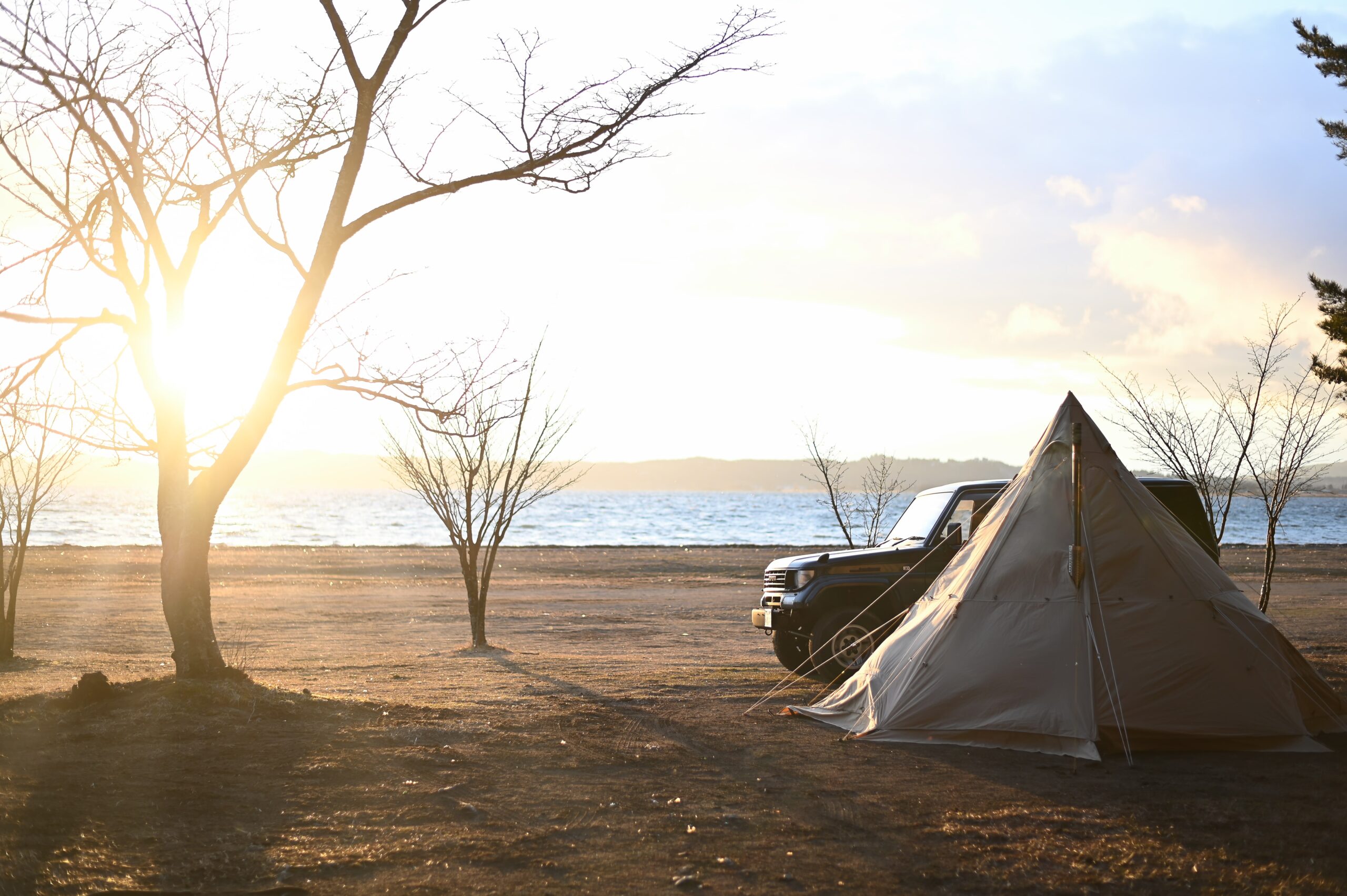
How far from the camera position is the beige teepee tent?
25.1 feet

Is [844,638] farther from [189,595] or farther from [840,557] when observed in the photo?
[189,595]

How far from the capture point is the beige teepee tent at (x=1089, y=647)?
7.66 metres

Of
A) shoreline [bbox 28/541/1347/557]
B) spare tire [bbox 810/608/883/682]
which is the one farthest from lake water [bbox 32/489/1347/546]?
spare tire [bbox 810/608/883/682]

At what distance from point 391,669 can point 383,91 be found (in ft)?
25.2

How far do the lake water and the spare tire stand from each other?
166ft

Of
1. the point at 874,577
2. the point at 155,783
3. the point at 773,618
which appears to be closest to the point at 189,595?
the point at 155,783

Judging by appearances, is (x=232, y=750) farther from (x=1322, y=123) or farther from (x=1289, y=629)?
(x=1289, y=629)

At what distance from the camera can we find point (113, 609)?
Result: 77.5 ft

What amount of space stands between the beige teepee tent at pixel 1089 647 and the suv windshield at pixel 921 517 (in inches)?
98.0

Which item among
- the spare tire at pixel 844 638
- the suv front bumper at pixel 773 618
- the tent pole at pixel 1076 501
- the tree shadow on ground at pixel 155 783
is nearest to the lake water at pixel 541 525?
the suv front bumper at pixel 773 618

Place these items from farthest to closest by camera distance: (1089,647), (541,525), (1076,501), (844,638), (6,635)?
(541,525) < (6,635) < (844,638) < (1076,501) < (1089,647)

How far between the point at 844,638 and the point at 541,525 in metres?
Result: 83.6

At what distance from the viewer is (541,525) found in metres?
93.3

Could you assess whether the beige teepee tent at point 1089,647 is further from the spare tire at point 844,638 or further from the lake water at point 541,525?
the lake water at point 541,525
